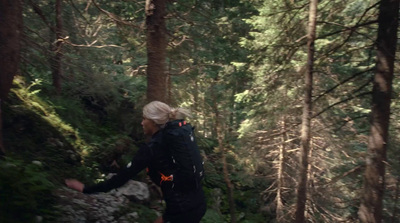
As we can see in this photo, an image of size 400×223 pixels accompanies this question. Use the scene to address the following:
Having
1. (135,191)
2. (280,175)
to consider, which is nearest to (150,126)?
(135,191)

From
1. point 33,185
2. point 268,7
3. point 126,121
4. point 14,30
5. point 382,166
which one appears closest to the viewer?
point 33,185

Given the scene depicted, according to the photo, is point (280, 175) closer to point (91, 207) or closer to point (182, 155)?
point (91, 207)

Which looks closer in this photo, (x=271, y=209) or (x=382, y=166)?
(x=382, y=166)

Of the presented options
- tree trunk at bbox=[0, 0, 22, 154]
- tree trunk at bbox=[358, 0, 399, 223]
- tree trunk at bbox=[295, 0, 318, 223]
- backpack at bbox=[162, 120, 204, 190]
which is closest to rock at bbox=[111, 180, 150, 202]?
tree trunk at bbox=[0, 0, 22, 154]

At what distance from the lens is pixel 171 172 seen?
325 cm

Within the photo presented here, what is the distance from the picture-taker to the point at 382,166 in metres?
6.32

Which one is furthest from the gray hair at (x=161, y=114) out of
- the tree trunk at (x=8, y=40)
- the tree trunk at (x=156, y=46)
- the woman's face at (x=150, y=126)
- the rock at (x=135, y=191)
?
the rock at (x=135, y=191)

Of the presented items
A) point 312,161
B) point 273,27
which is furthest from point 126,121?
point 312,161

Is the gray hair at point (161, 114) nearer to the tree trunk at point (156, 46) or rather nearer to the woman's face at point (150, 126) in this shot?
the woman's face at point (150, 126)

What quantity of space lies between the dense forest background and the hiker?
1138 mm

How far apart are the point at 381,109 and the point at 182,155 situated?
16.1 ft

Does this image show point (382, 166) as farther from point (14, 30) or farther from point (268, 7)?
point (14, 30)

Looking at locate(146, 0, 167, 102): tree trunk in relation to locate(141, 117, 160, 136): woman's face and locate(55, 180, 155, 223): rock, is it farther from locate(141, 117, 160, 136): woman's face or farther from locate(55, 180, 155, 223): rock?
locate(141, 117, 160, 136): woman's face

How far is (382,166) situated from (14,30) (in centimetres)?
699
